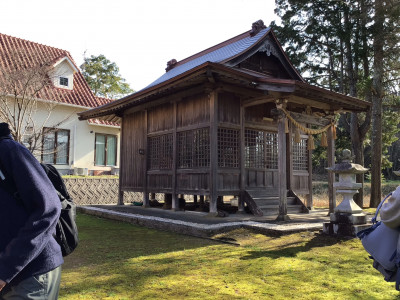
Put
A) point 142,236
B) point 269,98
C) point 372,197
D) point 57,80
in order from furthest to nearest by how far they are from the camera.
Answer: point 57,80 → point 372,197 → point 269,98 → point 142,236

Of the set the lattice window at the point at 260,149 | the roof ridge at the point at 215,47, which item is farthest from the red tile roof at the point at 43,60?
the lattice window at the point at 260,149

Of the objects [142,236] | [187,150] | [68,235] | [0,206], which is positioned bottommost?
[142,236]

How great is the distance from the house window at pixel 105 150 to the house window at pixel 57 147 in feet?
5.86


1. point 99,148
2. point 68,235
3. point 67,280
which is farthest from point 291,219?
point 99,148

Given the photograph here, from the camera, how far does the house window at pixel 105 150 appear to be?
19422 millimetres

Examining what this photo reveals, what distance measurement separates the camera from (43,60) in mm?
16625

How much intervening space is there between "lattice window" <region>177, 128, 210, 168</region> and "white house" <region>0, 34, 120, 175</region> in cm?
823

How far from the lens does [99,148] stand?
1950cm

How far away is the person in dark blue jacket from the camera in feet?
5.57

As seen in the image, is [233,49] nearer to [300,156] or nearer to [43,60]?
[300,156]

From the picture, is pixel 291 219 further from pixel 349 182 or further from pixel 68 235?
pixel 68 235

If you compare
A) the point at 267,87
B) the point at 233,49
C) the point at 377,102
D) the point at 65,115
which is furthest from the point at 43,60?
the point at 377,102

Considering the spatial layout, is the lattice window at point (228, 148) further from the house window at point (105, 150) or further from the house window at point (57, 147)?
the house window at point (105, 150)

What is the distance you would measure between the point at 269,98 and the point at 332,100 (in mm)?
1948
